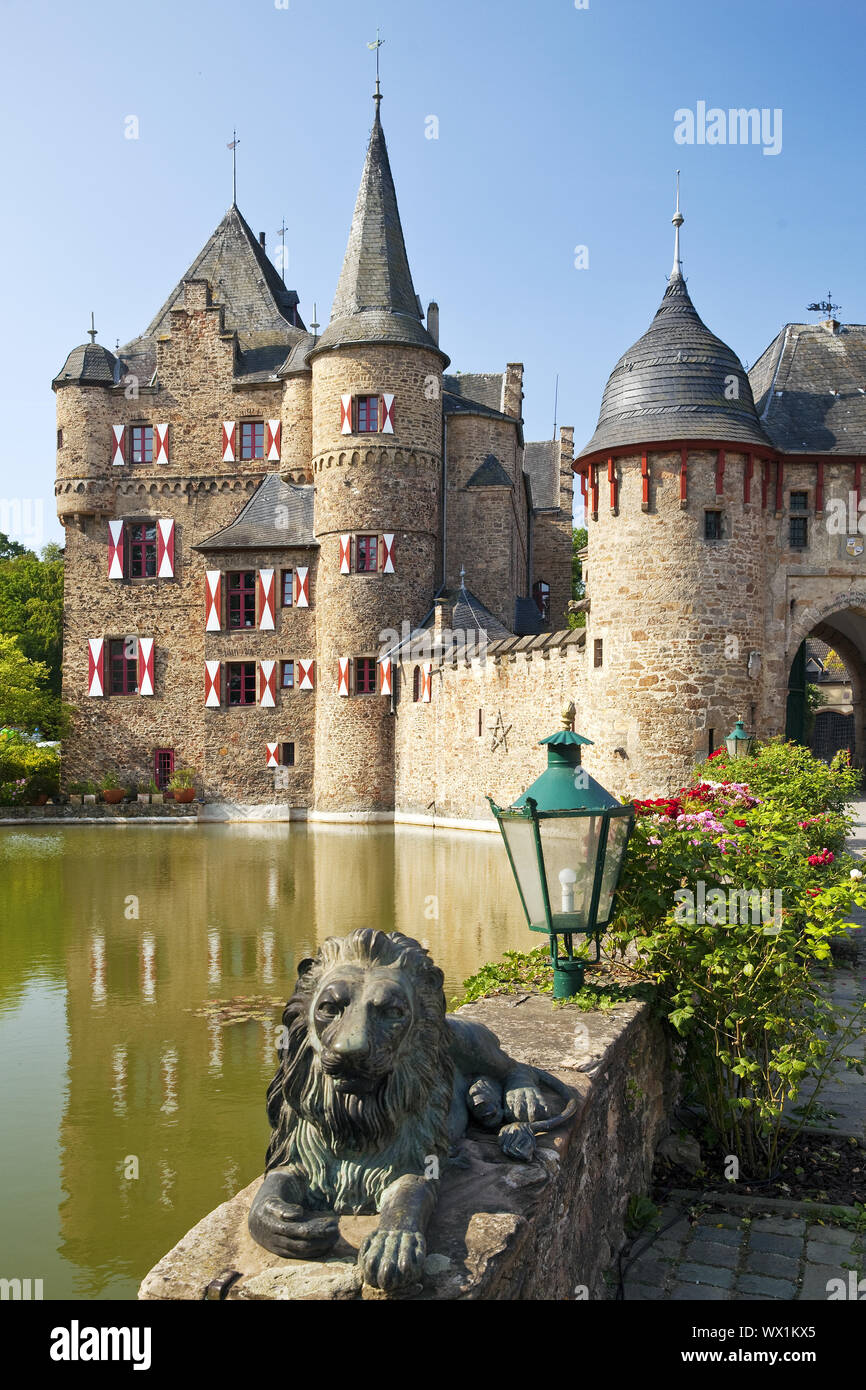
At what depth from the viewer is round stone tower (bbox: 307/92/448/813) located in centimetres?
2791

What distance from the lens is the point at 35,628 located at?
149 feet

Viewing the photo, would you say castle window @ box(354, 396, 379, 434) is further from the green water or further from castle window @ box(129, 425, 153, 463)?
the green water

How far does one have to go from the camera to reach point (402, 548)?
28.1 meters

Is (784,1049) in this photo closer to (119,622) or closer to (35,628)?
(119,622)

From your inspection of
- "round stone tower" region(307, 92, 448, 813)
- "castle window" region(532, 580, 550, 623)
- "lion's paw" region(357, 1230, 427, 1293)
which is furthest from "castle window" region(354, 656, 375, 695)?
"lion's paw" region(357, 1230, 427, 1293)

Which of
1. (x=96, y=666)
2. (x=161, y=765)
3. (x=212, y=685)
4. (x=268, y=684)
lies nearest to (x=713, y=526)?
(x=268, y=684)

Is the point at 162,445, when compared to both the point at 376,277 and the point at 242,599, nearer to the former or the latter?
the point at 242,599

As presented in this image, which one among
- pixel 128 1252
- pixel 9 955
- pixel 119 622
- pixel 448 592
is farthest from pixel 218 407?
pixel 128 1252

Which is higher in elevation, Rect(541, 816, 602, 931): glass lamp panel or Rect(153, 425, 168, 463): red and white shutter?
Rect(153, 425, 168, 463): red and white shutter

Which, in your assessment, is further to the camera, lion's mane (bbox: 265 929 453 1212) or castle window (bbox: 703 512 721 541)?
castle window (bbox: 703 512 721 541)

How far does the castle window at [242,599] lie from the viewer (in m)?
30.5

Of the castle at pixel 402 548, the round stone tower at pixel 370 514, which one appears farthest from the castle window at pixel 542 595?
the round stone tower at pixel 370 514

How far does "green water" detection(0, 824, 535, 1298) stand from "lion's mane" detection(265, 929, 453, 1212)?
2.61m

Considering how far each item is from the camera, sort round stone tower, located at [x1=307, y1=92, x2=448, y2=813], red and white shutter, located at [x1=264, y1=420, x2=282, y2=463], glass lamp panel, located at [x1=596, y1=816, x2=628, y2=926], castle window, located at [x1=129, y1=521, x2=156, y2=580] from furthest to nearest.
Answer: castle window, located at [x1=129, y1=521, x2=156, y2=580] < red and white shutter, located at [x1=264, y1=420, x2=282, y2=463] < round stone tower, located at [x1=307, y1=92, x2=448, y2=813] < glass lamp panel, located at [x1=596, y1=816, x2=628, y2=926]
